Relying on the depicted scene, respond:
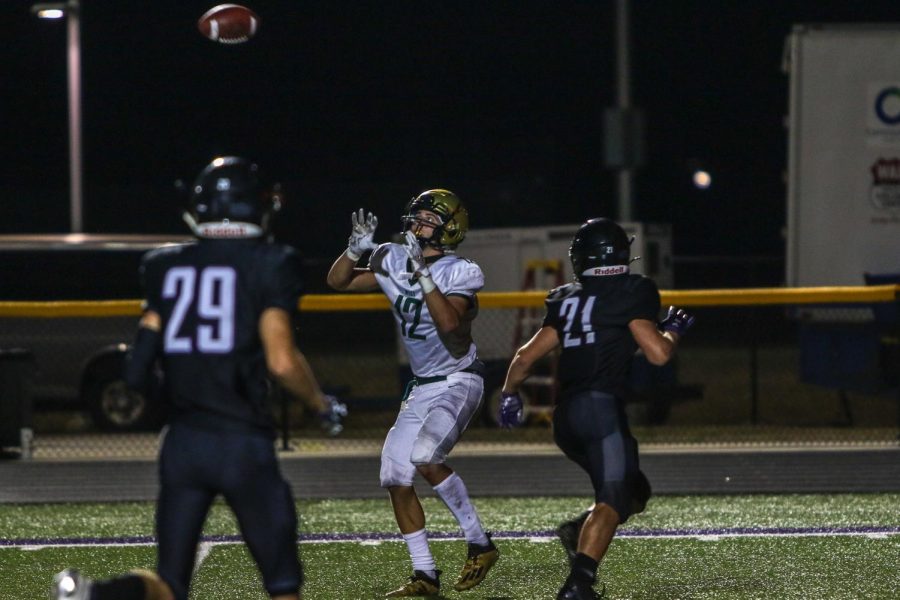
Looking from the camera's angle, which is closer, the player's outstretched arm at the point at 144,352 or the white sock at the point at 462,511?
the player's outstretched arm at the point at 144,352

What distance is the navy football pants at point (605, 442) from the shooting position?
600 centimetres

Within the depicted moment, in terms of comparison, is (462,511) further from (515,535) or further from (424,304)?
(515,535)

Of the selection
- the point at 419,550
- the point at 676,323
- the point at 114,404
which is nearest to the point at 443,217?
the point at 676,323

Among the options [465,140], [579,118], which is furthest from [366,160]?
[579,118]

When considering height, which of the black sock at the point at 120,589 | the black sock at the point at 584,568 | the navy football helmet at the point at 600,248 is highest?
the navy football helmet at the point at 600,248

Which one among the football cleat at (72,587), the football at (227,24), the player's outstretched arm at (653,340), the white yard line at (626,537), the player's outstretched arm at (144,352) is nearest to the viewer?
the football cleat at (72,587)

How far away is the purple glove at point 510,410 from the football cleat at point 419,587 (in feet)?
2.33

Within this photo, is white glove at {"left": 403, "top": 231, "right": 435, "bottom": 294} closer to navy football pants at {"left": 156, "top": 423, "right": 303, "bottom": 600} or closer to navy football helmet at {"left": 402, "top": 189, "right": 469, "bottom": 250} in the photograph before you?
navy football helmet at {"left": 402, "top": 189, "right": 469, "bottom": 250}

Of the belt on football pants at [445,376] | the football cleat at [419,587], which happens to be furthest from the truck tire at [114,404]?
the football cleat at [419,587]

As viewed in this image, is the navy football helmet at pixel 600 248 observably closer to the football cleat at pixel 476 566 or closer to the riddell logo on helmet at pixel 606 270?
the riddell logo on helmet at pixel 606 270

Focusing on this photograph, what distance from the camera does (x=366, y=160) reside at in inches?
2119

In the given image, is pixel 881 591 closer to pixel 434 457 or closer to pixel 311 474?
pixel 434 457

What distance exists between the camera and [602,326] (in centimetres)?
604

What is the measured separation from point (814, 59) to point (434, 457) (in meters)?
7.88
